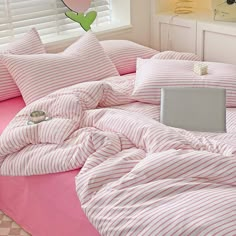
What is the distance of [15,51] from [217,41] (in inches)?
44.3

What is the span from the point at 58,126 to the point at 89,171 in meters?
0.32

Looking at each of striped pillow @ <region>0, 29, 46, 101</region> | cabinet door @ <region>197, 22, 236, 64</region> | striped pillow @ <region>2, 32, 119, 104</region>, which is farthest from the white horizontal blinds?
cabinet door @ <region>197, 22, 236, 64</region>

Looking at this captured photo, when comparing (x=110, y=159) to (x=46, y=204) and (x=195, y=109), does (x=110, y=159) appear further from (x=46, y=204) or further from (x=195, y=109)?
(x=195, y=109)

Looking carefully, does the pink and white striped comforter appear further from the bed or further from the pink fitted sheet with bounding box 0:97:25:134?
the pink fitted sheet with bounding box 0:97:25:134

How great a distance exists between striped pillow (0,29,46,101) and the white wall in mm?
572

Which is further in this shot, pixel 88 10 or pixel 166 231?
pixel 88 10

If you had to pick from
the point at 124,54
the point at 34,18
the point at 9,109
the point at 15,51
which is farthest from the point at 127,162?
the point at 34,18

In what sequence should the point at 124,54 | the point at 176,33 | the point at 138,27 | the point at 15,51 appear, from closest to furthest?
1. the point at 15,51
2. the point at 124,54
3. the point at 176,33
4. the point at 138,27

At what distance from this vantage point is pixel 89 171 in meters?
1.68

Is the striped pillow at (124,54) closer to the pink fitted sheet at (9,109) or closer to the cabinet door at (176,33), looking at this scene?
the cabinet door at (176,33)

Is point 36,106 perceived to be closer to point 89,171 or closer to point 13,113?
point 13,113

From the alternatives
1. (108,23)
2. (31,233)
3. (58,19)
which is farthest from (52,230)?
(108,23)

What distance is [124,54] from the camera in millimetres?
2793

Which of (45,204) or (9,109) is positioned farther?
(9,109)
